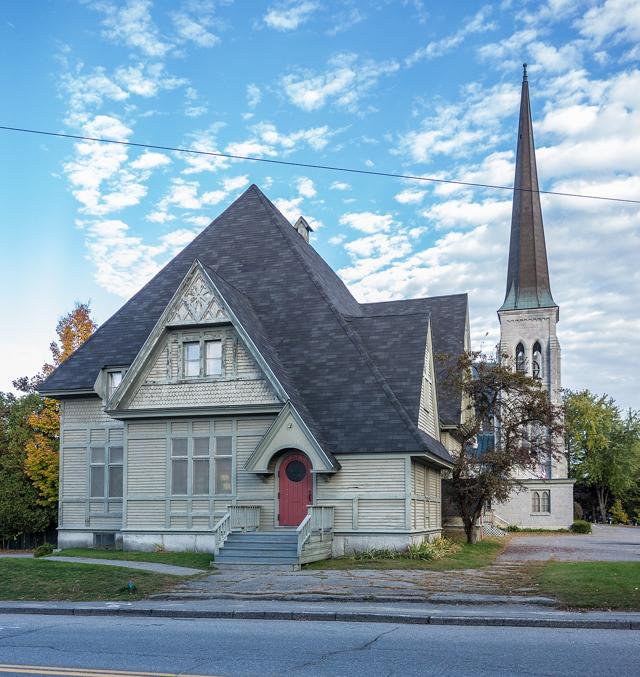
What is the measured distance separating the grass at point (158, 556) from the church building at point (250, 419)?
0.69 m

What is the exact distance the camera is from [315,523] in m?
22.6

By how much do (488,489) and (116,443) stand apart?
1322 cm

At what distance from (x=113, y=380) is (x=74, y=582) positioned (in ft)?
36.7

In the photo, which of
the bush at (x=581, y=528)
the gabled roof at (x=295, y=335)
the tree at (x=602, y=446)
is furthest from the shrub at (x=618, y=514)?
the gabled roof at (x=295, y=335)

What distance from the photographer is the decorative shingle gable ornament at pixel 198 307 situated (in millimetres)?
25078

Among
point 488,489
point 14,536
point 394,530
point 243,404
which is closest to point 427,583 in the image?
point 394,530

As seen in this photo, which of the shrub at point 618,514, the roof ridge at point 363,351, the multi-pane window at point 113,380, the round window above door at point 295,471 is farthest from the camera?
the shrub at point 618,514

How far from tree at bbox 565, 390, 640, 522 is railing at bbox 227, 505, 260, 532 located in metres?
59.2

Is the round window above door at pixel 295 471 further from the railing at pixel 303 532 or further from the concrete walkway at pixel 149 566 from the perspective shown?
the concrete walkway at pixel 149 566

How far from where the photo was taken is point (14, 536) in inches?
1544

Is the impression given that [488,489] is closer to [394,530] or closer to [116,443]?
[394,530]

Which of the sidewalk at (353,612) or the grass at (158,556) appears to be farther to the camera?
the grass at (158,556)

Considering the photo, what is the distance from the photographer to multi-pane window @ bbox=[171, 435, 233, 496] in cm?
2533

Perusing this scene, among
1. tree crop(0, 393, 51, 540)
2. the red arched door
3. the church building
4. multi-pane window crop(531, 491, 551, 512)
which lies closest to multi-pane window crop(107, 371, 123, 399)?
the church building
